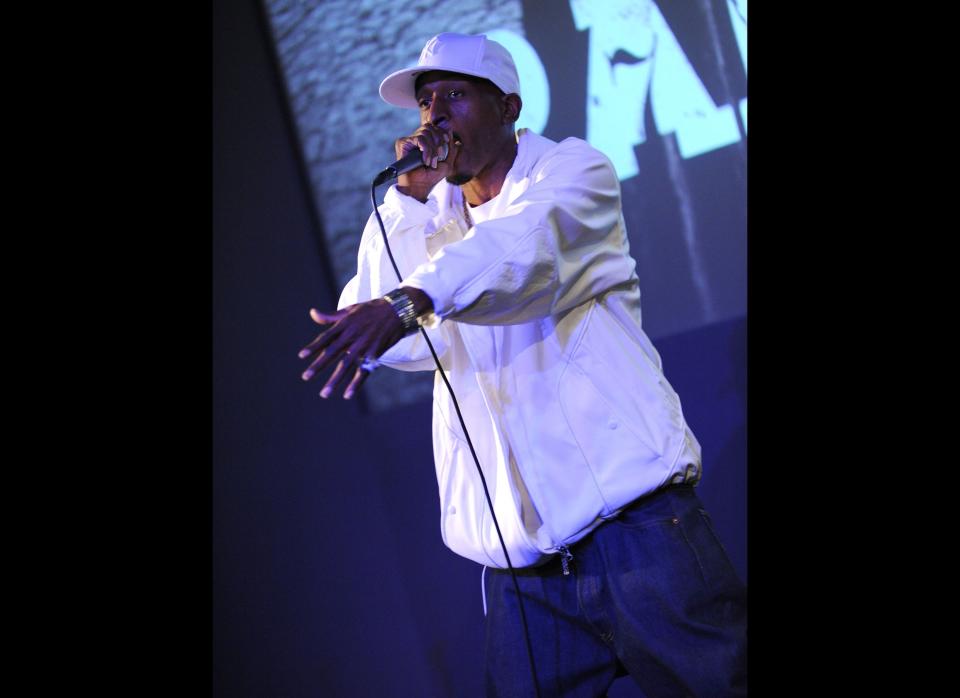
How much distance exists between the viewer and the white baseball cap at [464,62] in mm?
1977

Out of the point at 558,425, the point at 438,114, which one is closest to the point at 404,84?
the point at 438,114

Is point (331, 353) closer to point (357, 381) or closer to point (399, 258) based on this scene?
point (357, 381)

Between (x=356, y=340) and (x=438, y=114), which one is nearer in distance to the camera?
(x=356, y=340)

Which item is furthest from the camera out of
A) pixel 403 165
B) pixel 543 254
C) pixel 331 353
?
pixel 403 165

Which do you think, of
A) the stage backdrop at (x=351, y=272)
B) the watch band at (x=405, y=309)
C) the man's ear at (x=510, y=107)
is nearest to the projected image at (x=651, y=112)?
the stage backdrop at (x=351, y=272)

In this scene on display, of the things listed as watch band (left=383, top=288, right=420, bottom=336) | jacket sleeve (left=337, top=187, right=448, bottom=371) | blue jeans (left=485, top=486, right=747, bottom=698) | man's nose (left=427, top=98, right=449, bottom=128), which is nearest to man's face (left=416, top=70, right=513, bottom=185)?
man's nose (left=427, top=98, right=449, bottom=128)

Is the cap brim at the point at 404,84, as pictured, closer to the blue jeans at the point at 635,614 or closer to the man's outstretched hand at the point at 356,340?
the man's outstretched hand at the point at 356,340

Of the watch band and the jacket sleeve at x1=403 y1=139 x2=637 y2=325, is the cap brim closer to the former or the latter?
the jacket sleeve at x1=403 y1=139 x2=637 y2=325

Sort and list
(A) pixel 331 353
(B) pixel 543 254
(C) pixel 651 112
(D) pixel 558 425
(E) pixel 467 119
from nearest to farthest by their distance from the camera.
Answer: (A) pixel 331 353
(B) pixel 543 254
(D) pixel 558 425
(E) pixel 467 119
(C) pixel 651 112

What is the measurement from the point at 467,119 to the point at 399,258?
1.03 ft

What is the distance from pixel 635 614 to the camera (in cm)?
165

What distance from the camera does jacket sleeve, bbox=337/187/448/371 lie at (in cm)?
198

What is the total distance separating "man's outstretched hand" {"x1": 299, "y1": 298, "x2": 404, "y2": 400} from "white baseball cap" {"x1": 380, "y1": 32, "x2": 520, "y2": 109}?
2.52 ft

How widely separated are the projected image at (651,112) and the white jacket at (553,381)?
0.73 meters
